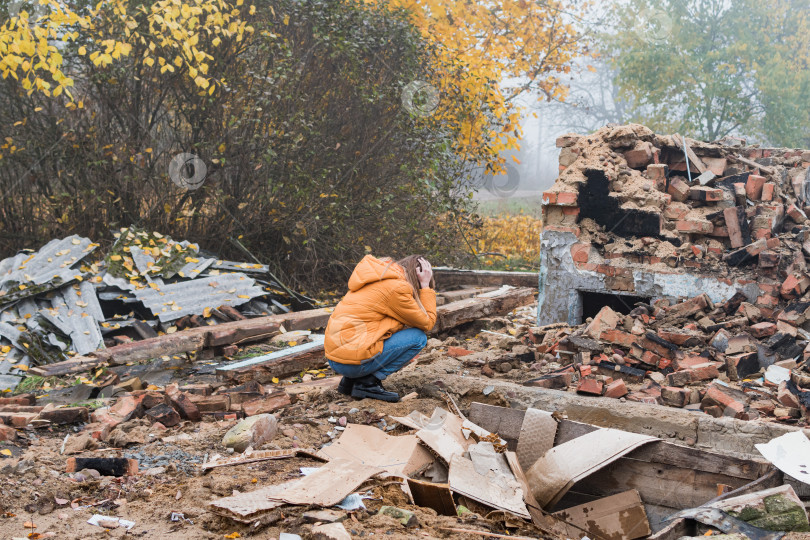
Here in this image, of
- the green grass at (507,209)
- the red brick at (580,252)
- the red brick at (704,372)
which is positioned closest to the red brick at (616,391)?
the red brick at (704,372)

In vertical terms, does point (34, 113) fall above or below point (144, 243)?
above

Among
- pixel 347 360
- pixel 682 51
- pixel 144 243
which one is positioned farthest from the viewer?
pixel 682 51

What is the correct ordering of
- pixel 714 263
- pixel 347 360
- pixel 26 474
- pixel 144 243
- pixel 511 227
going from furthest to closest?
1. pixel 511 227
2. pixel 144 243
3. pixel 714 263
4. pixel 347 360
5. pixel 26 474

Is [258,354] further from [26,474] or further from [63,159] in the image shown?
[63,159]

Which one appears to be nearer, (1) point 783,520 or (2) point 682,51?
(1) point 783,520

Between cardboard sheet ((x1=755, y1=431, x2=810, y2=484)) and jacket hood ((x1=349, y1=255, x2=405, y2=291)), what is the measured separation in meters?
2.57

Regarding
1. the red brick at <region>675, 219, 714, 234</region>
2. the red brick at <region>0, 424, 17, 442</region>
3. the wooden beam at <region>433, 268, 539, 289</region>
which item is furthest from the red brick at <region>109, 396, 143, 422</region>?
the wooden beam at <region>433, 268, 539, 289</region>

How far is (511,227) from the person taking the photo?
51.4ft

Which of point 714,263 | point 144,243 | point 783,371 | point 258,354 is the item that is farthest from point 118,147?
point 783,371

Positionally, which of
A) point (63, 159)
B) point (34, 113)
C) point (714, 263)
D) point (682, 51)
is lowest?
point (714, 263)

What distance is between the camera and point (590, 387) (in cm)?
493

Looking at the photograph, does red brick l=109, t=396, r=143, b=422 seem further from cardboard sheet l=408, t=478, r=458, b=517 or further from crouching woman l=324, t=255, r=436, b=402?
cardboard sheet l=408, t=478, r=458, b=517

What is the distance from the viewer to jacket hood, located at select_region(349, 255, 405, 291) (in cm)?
489

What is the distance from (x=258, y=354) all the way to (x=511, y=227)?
32.2 feet
